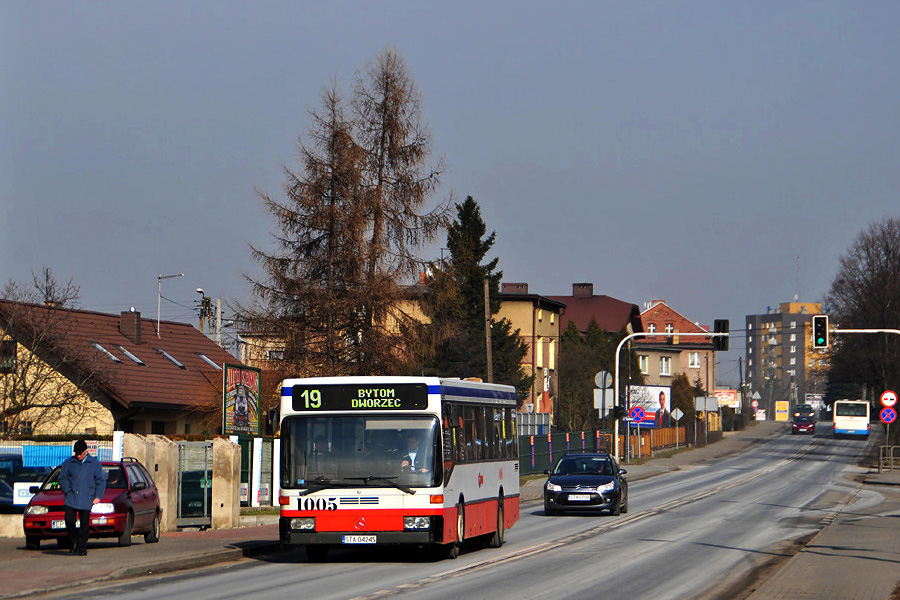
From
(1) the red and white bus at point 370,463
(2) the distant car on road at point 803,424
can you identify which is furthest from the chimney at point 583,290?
(1) the red and white bus at point 370,463

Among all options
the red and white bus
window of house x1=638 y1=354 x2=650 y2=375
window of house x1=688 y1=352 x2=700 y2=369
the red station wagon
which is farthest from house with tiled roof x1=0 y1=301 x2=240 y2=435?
window of house x1=688 y1=352 x2=700 y2=369

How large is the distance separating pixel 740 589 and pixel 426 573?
13.6 feet

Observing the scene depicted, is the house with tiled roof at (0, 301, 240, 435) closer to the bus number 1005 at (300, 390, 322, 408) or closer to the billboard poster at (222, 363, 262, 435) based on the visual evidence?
the billboard poster at (222, 363, 262, 435)

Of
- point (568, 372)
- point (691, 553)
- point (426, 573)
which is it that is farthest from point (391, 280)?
point (568, 372)

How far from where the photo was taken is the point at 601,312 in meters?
118

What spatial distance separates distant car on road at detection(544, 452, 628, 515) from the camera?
2961cm

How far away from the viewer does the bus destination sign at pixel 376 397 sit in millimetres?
18078

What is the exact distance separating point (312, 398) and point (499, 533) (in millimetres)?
5245

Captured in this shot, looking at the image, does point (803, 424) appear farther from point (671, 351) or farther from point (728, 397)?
point (728, 397)

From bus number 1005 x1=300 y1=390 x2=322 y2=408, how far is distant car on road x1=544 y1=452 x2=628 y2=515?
12.4m

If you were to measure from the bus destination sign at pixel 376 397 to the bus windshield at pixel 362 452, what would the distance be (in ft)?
0.47

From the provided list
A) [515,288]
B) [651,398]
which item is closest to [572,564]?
[651,398]

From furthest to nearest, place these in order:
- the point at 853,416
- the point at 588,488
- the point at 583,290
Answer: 1. the point at 583,290
2. the point at 853,416
3. the point at 588,488

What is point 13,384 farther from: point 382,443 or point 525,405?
point 525,405
